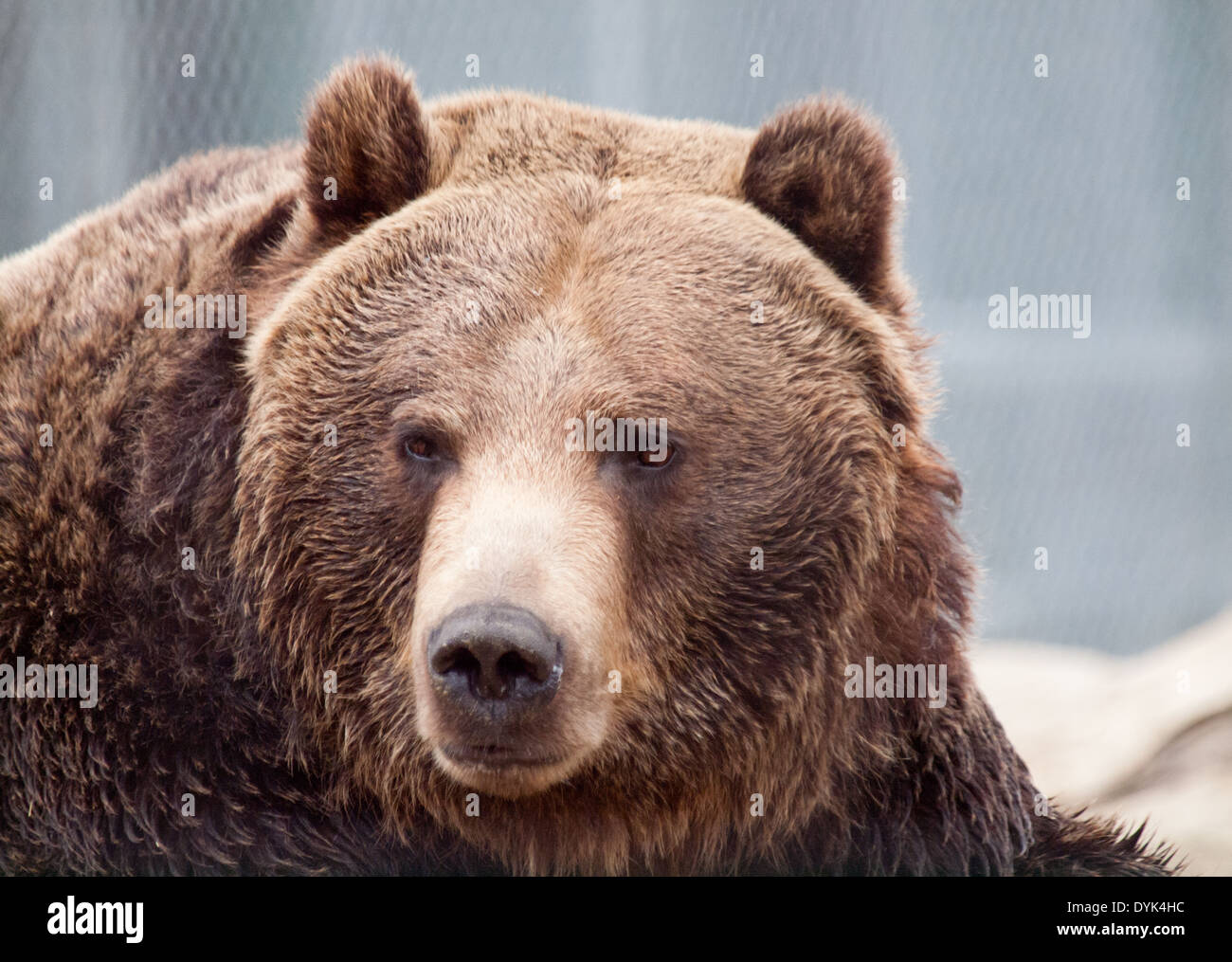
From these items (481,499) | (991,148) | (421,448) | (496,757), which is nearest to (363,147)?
(421,448)

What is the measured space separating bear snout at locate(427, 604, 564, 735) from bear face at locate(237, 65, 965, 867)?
0.50 ft

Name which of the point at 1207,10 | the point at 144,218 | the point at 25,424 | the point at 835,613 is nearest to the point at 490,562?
the point at 835,613

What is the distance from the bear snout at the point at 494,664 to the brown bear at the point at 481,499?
23 centimetres

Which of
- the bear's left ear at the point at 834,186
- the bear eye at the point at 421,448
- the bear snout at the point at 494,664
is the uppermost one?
the bear's left ear at the point at 834,186

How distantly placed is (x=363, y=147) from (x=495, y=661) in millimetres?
1200

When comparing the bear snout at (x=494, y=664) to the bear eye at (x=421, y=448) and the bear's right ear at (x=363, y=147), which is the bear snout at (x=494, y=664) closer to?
the bear eye at (x=421, y=448)

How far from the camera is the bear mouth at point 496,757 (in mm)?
2264

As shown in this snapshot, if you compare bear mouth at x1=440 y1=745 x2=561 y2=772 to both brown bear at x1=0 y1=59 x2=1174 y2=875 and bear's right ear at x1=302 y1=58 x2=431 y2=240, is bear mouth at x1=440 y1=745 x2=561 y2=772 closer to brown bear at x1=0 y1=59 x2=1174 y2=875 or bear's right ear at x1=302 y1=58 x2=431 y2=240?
Answer: brown bear at x1=0 y1=59 x2=1174 y2=875

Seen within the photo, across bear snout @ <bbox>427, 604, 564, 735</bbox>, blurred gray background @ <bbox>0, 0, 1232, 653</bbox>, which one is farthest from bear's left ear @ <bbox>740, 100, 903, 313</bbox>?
bear snout @ <bbox>427, 604, 564, 735</bbox>

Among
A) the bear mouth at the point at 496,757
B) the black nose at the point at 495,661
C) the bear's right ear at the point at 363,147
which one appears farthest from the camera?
the bear's right ear at the point at 363,147

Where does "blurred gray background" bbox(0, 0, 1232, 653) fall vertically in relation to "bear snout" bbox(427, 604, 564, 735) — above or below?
above

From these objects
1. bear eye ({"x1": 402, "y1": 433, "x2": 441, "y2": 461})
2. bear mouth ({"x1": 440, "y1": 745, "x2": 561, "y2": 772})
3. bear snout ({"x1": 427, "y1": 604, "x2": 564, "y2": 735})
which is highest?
bear eye ({"x1": 402, "y1": 433, "x2": 441, "y2": 461})

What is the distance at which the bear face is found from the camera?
8.11ft

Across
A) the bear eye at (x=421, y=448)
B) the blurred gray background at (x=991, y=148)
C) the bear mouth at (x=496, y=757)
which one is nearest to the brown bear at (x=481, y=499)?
the bear eye at (x=421, y=448)
